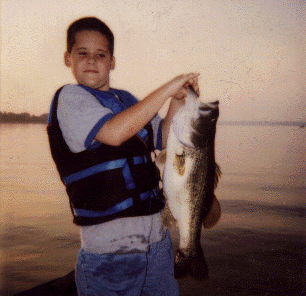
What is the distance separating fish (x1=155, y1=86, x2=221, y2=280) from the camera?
2.47 meters

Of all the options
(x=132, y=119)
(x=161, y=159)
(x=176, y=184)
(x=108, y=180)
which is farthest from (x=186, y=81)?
(x=108, y=180)

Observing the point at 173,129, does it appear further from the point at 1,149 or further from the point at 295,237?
the point at 1,149

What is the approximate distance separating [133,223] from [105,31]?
5.38 feet

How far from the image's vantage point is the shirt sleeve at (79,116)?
7.21ft

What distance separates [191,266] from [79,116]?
1475 mm

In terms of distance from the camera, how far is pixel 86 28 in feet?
8.61

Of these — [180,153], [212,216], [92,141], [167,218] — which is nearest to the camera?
[92,141]

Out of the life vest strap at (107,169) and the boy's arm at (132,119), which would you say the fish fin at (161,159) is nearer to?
the life vest strap at (107,169)

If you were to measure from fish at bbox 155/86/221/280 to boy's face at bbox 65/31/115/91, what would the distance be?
757mm

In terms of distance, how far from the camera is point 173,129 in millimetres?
2488

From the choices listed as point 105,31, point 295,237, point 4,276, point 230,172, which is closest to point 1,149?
point 230,172

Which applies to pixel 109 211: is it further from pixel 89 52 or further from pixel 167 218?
pixel 89 52

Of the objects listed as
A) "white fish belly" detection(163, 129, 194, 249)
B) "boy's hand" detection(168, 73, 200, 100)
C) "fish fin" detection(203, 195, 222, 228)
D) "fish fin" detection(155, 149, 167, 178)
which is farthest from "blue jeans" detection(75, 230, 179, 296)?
"boy's hand" detection(168, 73, 200, 100)

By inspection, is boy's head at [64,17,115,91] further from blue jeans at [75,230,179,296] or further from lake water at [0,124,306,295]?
lake water at [0,124,306,295]
